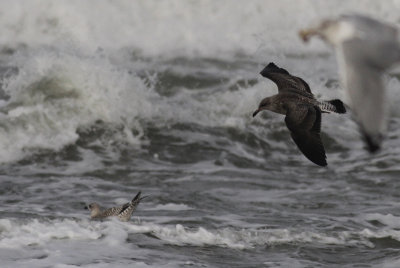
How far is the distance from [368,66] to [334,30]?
0.29 m

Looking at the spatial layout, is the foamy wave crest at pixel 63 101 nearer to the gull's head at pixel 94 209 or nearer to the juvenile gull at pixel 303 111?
the gull's head at pixel 94 209

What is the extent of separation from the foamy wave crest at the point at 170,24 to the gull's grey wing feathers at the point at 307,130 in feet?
26.3

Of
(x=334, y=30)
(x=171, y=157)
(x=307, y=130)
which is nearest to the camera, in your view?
(x=334, y=30)

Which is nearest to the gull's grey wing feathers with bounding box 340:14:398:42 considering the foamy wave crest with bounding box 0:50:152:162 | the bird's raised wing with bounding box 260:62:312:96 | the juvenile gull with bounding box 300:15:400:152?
the juvenile gull with bounding box 300:15:400:152

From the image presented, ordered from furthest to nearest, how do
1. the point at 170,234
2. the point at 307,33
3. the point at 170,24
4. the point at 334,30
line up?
the point at 170,24
the point at 170,234
the point at 307,33
the point at 334,30

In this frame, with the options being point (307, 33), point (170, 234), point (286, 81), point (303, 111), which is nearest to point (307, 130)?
point (303, 111)

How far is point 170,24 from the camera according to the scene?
15867 mm

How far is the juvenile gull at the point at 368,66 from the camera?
4816 mm

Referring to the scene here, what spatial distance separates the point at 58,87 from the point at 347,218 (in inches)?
168

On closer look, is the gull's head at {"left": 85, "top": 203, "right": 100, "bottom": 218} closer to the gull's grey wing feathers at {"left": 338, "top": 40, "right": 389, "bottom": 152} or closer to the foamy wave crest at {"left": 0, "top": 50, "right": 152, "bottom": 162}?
the foamy wave crest at {"left": 0, "top": 50, "right": 152, "bottom": 162}

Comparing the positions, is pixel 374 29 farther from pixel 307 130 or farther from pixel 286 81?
pixel 286 81

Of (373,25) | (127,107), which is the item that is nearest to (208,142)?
(127,107)

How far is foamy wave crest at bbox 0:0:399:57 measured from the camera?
47.6 ft

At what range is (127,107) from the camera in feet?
35.4
